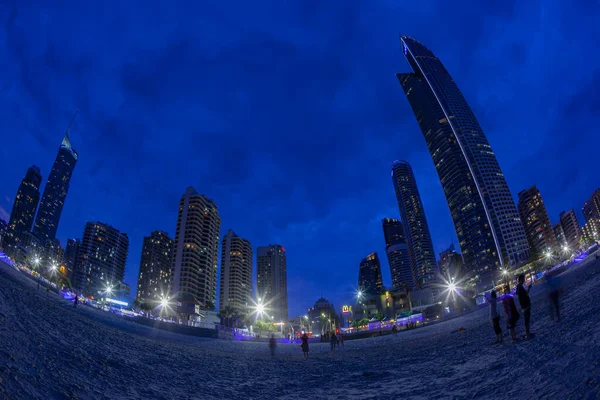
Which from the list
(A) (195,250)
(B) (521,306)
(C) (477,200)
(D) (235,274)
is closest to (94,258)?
(D) (235,274)

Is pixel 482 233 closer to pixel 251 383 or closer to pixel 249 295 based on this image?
pixel 249 295

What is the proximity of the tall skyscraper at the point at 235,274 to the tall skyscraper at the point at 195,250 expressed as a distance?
30.1 meters

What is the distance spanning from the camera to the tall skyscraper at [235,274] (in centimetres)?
16362

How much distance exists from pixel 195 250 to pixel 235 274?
5412cm

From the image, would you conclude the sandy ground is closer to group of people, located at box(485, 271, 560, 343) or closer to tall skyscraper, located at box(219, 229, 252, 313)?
group of people, located at box(485, 271, 560, 343)

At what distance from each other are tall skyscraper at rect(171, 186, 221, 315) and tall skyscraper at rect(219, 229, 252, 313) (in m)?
30.1

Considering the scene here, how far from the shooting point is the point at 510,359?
25.1 ft

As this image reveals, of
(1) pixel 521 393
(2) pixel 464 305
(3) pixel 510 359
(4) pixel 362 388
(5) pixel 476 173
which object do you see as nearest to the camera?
(1) pixel 521 393

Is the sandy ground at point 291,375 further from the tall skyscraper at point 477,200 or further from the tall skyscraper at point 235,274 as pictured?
the tall skyscraper at point 477,200

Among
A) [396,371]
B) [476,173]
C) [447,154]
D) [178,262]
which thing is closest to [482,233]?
[476,173]

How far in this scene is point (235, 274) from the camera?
171m

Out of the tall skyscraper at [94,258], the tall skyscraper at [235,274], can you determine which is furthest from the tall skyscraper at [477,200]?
the tall skyscraper at [94,258]

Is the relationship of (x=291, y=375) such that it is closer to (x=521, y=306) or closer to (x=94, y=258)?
(x=521, y=306)

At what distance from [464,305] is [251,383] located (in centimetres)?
5909
